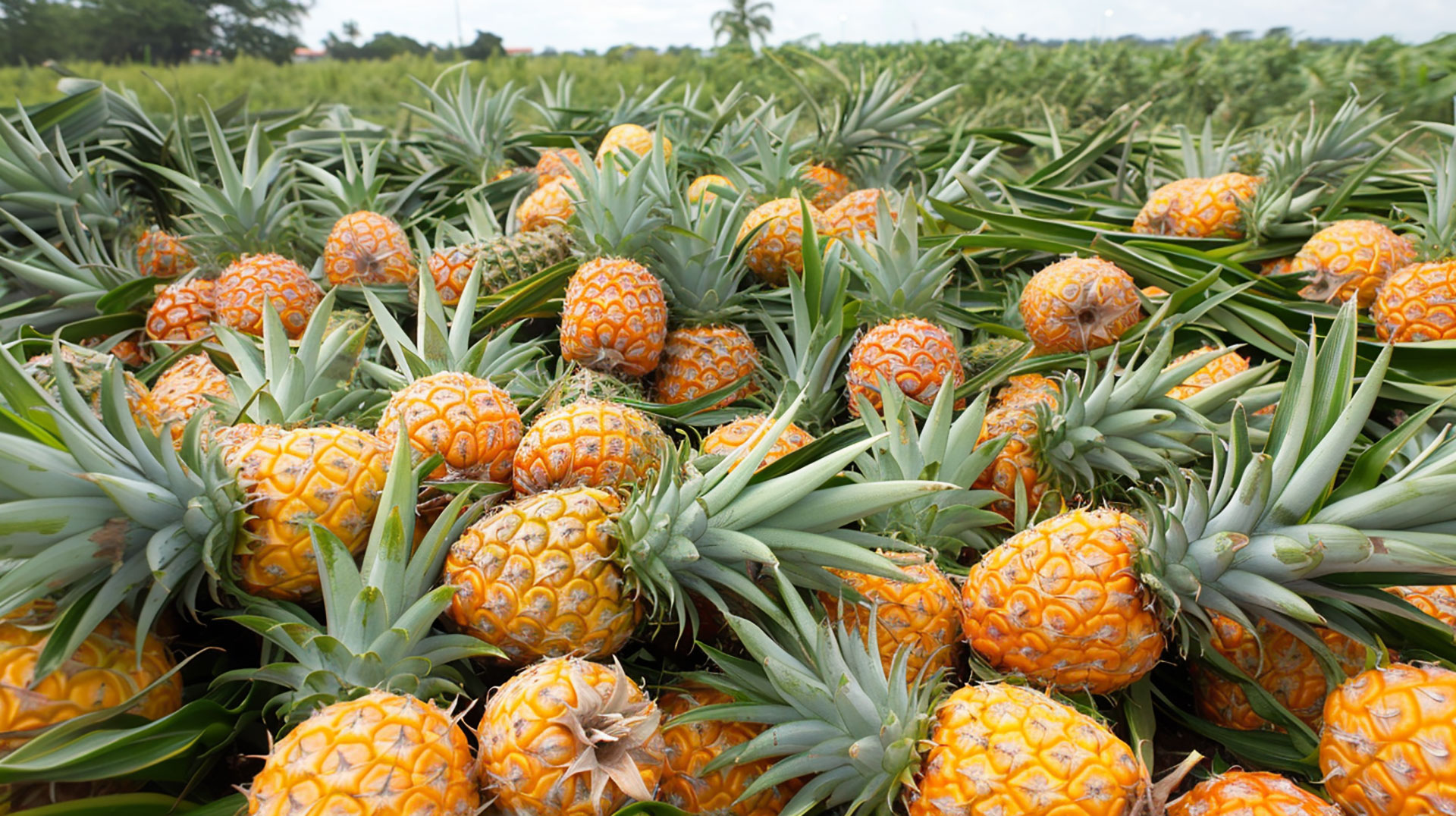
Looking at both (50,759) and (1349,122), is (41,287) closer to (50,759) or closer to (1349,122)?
(50,759)

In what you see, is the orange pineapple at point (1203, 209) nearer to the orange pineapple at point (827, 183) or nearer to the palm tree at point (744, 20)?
the orange pineapple at point (827, 183)

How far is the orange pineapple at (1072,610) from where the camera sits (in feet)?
3.72

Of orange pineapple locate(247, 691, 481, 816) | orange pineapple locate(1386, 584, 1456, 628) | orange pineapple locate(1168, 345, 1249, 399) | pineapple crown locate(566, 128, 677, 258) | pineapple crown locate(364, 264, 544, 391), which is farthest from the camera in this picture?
pineapple crown locate(566, 128, 677, 258)

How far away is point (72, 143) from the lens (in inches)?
95.3

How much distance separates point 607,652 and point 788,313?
101cm

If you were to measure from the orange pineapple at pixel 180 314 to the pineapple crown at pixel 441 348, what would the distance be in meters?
0.66

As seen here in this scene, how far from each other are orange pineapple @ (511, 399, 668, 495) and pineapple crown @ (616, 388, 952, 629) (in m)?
0.15

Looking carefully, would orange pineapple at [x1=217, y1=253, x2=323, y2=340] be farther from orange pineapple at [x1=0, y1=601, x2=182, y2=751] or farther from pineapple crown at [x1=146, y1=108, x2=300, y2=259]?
orange pineapple at [x1=0, y1=601, x2=182, y2=751]

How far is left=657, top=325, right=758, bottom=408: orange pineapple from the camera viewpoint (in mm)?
1768

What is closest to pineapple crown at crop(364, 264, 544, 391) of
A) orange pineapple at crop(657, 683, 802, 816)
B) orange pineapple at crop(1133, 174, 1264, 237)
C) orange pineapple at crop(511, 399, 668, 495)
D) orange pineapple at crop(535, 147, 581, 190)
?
orange pineapple at crop(511, 399, 668, 495)

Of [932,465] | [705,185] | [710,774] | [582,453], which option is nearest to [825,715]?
[710,774]

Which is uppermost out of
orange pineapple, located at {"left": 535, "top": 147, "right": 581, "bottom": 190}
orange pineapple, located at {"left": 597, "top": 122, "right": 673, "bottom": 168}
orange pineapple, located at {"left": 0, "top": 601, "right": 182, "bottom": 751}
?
orange pineapple, located at {"left": 597, "top": 122, "right": 673, "bottom": 168}

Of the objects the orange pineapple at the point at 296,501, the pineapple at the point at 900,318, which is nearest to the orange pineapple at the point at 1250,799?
the pineapple at the point at 900,318

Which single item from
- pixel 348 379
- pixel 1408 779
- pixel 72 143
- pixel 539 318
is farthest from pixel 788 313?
pixel 72 143
